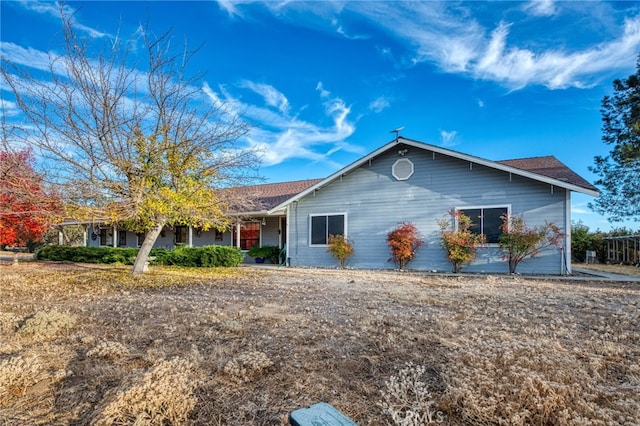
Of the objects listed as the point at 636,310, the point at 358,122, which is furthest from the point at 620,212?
the point at 636,310

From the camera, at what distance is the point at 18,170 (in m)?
8.82

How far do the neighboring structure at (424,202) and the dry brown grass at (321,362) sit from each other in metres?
5.78

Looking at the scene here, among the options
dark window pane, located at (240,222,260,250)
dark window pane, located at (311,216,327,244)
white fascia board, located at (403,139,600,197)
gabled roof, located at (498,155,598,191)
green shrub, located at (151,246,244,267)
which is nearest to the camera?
white fascia board, located at (403,139,600,197)

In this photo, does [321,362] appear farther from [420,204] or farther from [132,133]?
[420,204]

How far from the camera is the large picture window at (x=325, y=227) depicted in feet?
45.2

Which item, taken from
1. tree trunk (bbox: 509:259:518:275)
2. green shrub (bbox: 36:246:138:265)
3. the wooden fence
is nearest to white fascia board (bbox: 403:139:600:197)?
tree trunk (bbox: 509:259:518:275)

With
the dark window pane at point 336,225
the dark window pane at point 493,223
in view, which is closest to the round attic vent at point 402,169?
the dark window pane at point 336,225

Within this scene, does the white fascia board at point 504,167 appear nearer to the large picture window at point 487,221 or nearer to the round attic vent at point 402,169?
the round attic vent at point 402,169

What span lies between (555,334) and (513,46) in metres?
11.3

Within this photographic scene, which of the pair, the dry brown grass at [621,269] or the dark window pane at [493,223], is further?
the dry brown grass at [621,269]

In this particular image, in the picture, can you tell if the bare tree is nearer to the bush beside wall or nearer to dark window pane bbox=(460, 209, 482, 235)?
the bush beside wall

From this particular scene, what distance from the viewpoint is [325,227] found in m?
14.1

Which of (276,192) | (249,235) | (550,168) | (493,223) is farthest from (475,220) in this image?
(276,192)

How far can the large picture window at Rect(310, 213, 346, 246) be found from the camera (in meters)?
13.8
